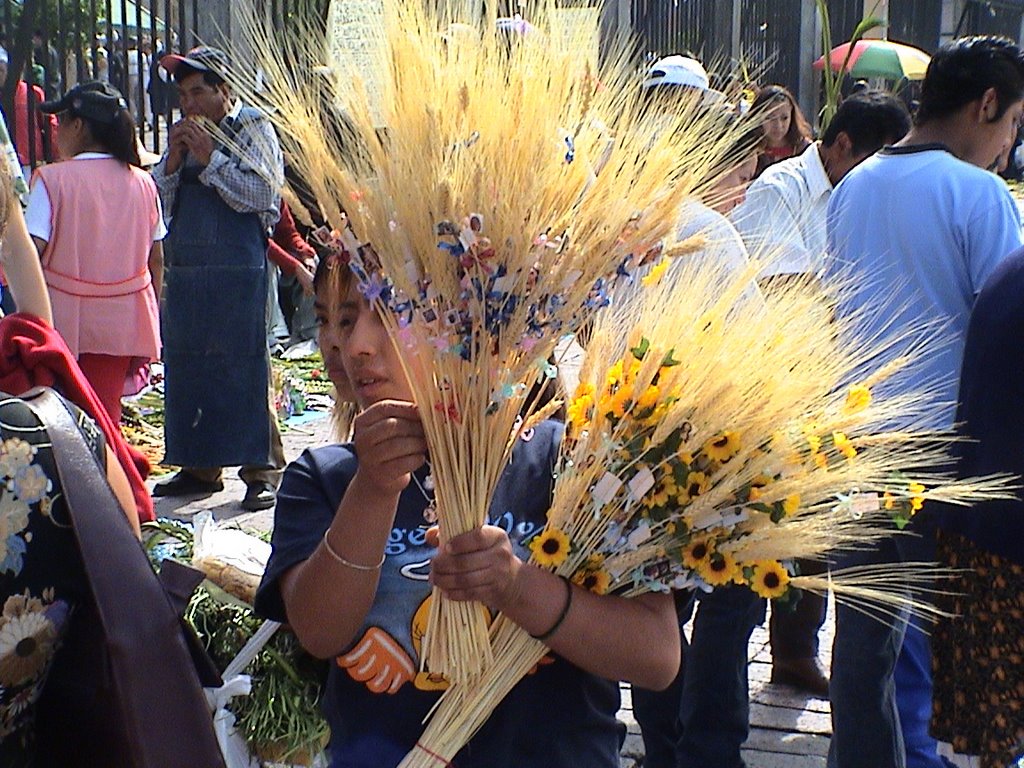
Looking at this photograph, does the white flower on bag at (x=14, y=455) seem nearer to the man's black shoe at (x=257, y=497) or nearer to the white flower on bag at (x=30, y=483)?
the white flower on bag at (x=30, y=483)

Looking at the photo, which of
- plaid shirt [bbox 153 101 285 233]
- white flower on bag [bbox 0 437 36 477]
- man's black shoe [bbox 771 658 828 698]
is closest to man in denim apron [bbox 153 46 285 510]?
plaid shirt [bbox 153 101 285 233]

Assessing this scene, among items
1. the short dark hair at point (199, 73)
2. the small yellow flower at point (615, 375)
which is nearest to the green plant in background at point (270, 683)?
the small yellow flower at point (615, 375)

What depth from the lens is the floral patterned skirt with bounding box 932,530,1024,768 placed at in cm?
265

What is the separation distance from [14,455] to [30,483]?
0.13 ft

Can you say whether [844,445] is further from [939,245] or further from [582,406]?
[939,245]

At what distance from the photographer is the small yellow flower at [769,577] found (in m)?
1.80

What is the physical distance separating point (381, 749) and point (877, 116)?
10.7ft

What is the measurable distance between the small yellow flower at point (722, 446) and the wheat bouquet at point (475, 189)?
0.25 metres

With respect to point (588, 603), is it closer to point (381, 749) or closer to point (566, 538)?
point (566, 538)

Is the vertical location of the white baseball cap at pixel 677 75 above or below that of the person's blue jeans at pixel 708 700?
above

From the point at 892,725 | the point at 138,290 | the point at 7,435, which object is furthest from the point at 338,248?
the point at 138,290

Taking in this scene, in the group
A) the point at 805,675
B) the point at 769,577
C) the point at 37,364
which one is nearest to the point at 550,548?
the point at 769,577

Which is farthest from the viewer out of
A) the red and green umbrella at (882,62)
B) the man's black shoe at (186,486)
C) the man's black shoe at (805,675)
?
the red and green umbrella at (882,62)

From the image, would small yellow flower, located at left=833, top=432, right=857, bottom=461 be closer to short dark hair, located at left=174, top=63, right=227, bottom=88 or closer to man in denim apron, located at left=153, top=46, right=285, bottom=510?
man in denim apron, located at left=153, top=46, right=285, bottom=510
